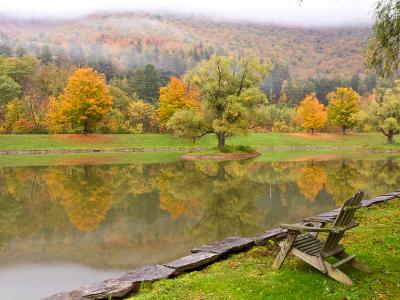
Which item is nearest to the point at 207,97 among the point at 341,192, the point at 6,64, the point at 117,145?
the point at 117,145

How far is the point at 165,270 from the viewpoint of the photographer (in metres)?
7.14

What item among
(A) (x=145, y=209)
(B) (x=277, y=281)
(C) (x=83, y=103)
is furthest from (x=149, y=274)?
(C) (x=83, y=103)

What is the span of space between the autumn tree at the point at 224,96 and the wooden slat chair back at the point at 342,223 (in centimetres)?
3547

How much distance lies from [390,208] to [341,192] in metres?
4.93

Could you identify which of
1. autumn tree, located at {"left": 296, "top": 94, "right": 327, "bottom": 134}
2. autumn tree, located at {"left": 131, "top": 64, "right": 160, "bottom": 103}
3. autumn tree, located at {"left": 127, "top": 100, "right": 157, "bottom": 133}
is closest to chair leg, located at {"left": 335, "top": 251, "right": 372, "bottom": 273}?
autumn tree, located at {"left": 127, "top": 100, "right": 157, "bottom": 133}

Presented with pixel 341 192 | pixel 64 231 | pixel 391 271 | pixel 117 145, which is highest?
pixel 391 271

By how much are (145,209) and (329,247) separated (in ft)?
26.8

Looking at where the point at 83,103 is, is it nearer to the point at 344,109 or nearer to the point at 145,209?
the point at 344,109

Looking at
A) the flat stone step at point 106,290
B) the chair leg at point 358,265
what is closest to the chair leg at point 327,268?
the chair leg at point 358,265

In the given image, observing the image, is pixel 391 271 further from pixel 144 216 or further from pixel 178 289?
pixel 144 216

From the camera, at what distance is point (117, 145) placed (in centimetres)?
5619

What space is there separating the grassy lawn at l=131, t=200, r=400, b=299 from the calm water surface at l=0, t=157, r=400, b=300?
156 centimetres

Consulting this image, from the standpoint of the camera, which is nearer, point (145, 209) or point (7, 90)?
point (145, 209)

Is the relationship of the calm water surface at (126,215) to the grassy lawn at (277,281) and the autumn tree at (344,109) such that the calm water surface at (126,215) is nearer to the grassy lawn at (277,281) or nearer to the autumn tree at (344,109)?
the grassy lawn at (277,281)
